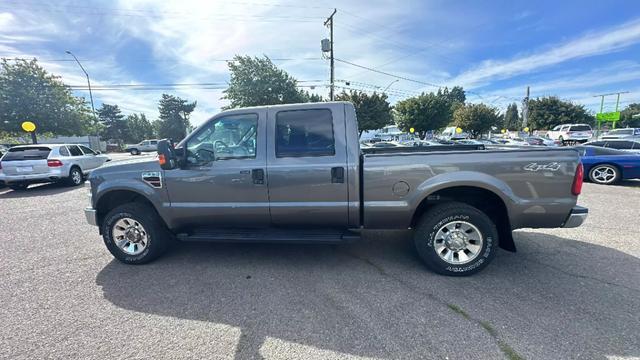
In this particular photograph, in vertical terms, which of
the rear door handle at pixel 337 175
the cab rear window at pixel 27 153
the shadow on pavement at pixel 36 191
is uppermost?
the cab rear window at pixel 27 153

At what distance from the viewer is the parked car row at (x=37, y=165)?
8.92 m

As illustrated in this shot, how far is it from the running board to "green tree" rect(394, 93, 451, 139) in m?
34.1

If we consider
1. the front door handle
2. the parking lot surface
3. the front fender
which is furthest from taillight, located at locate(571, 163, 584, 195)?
the front fender

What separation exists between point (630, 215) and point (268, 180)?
6890 millimetres

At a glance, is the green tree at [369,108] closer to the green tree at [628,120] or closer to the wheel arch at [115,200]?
the wheel arch at [115,200]

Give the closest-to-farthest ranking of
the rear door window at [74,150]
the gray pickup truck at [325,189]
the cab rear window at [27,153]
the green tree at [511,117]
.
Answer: the gray pickup truck at [325,189], the cab rear window at [27,153], the rear door window at [74,150], the green tree at [511,117]

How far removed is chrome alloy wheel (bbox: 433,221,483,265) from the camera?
3.22 meters

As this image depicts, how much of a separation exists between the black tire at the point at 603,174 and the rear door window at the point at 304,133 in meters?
9.83

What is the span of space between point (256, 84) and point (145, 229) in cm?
2146

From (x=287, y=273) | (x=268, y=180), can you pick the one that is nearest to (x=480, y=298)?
(x=287, y=273)

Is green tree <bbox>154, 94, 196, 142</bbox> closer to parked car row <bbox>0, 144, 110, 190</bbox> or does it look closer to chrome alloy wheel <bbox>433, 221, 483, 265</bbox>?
parked car row <bbox>0, 144, 110, 190</bbox>

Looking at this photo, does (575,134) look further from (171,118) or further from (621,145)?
(171,118)

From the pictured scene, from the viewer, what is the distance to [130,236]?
146 inches

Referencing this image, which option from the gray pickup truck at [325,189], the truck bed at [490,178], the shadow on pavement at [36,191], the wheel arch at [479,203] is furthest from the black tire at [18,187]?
the wheel arch at [479,203]
